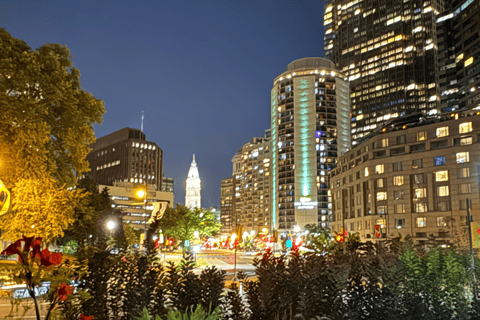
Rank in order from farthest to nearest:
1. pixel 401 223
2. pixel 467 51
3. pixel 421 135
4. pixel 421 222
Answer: pixel 467 51 → pixel 401 223 → pixel 421 135 → pixel 421 222

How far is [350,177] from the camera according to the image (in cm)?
10469

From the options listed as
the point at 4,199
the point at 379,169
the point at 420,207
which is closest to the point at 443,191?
the point at 420,207

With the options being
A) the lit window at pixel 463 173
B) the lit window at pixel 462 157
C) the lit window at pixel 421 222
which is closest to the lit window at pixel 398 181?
the lit window at pixel 421 222

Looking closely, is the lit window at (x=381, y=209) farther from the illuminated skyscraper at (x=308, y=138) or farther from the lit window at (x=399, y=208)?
the illuminated skyscraper at (x=308, y=138)

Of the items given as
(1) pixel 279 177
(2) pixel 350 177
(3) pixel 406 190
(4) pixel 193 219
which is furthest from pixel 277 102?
(4) pixel 193 219

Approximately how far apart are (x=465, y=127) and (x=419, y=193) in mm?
14739

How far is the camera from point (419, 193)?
84.4 meters

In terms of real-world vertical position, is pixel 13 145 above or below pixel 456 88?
below

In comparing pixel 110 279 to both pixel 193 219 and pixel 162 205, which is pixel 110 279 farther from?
pixel 193 219

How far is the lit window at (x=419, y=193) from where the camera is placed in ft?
275

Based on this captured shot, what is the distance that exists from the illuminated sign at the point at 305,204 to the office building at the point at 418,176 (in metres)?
50.0

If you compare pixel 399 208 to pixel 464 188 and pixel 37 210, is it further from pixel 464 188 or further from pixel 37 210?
pixel 37 210

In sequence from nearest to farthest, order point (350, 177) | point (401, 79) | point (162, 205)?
1. point (162, 205)
2. point (350, 177)
3. point (401, 79)

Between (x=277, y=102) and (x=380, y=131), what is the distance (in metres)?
69.3
